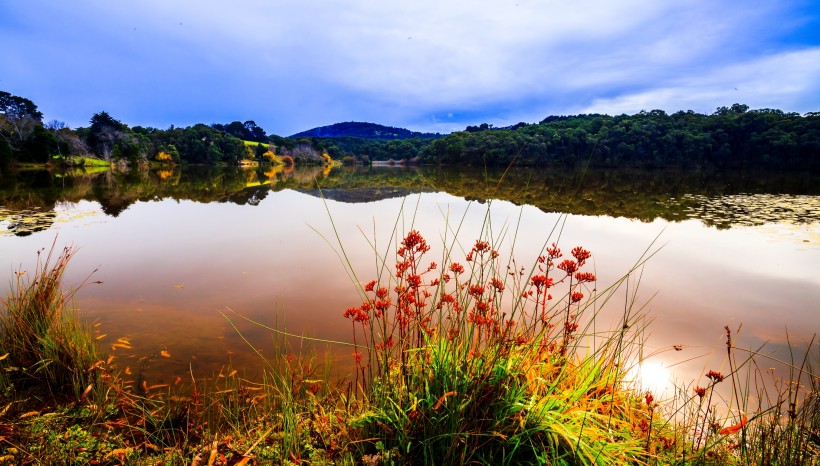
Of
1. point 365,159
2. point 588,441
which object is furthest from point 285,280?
point 365,159

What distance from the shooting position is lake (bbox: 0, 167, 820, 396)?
13.6ft

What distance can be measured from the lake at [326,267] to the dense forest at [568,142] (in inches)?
1085

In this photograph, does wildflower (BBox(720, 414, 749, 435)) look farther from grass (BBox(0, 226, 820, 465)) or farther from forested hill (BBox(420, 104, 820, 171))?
forested hill (BBox(420, 104, 820, 171))

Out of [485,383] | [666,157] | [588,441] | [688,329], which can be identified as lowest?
[688,329]

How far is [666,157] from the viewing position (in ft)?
194

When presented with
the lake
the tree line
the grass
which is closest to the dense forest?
the tree line

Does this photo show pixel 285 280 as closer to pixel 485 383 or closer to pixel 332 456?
pixel 332 456

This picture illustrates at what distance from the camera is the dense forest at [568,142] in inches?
1753

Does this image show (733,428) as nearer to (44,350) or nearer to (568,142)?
(44,350)

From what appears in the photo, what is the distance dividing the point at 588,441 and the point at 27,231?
12.7 m

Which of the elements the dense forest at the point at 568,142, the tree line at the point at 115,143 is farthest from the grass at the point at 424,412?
the tree line at the point at 115,143

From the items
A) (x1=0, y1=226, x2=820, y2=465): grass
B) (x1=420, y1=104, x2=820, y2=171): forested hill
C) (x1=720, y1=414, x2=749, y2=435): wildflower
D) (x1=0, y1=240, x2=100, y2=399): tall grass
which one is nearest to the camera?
(x1=720, y1=414, x2=749, y2=435): wildflower

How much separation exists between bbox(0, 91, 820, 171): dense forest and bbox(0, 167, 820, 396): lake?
2757 centimetres

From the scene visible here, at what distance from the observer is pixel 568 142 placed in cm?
6838
